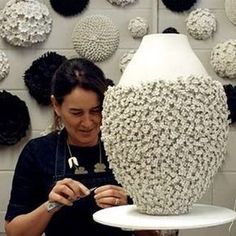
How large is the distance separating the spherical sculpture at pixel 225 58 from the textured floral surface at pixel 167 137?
4.09 ft

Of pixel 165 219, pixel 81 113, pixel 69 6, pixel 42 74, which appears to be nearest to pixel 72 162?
pixel 81 113

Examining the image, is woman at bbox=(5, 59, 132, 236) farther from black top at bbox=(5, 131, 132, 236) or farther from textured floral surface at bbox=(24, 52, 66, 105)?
textured floral surface at bbox=(24, 52, 66, 105)

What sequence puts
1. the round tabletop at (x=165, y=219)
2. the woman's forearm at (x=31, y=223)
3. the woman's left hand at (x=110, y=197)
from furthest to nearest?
1. the woman's forearm at (x=31, y=223)
2. the woman's left hand at (x=110, y=197)
3. the round tabletop at (x=165, y=219)

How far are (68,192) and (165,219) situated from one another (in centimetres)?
25

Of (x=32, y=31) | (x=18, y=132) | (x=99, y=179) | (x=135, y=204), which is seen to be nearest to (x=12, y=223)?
(x=99, y=179)

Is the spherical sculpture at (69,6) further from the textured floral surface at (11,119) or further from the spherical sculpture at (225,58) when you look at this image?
the spherical sculpture at (225,58)

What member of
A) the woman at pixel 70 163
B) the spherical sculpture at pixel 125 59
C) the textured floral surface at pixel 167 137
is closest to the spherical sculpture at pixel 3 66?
the spherical sculpture at pixel 125 59

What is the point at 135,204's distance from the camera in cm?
83

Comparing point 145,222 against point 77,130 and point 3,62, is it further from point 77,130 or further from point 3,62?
point 3,62

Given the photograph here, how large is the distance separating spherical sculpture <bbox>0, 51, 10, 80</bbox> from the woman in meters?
0.73

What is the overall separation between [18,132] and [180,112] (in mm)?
1352

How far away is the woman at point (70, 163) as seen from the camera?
1251mm

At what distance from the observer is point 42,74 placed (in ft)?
6.53

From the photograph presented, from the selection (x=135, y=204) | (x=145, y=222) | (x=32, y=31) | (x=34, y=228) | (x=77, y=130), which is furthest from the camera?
(x=32, y=31)
